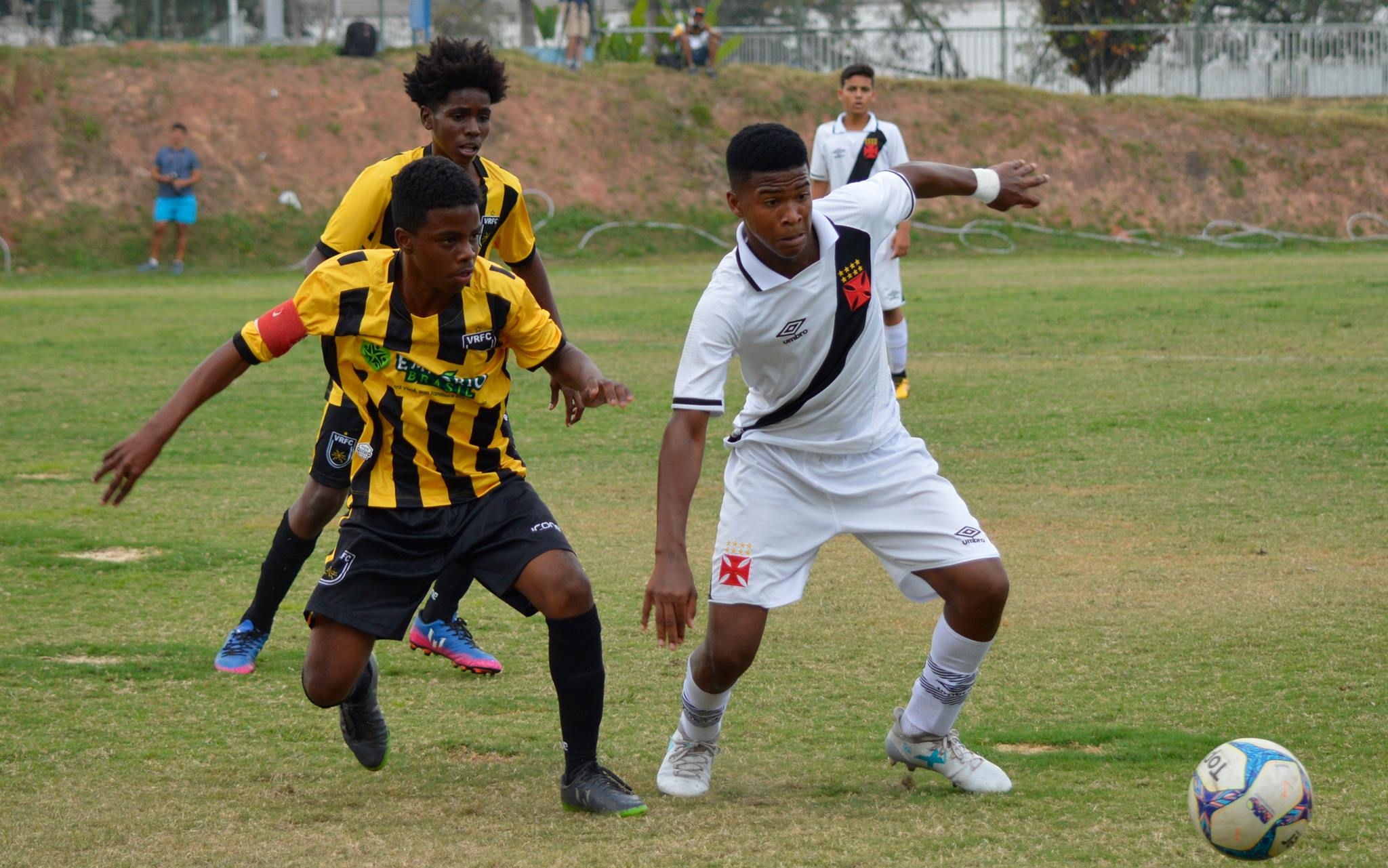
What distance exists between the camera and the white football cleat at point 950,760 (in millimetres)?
4188

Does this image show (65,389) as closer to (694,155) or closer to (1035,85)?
(694,155)

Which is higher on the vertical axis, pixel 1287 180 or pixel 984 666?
pixel 1287 180

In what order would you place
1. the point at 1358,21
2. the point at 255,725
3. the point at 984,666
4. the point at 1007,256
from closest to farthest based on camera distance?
the point at 255,725, the point at 984,666, the point at 1007,256, the point at 1358,21

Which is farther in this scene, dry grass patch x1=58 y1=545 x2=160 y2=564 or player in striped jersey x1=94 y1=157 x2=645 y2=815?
dry grass patch x1=58 y1=545 x2=160 y2=564

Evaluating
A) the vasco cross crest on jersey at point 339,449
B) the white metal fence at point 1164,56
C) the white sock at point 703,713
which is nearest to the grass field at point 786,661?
the white sock at point 703,713

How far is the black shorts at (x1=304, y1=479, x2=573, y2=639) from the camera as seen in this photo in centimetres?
429

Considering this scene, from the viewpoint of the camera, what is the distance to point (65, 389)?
39.8 ft

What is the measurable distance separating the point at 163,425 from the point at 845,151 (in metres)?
8.39

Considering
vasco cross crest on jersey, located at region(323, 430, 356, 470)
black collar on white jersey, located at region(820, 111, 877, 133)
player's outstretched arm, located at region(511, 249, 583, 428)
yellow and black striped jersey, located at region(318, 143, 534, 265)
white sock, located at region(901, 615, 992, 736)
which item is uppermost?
black collar on white jersey, located at region(820, 111, 877, 133)

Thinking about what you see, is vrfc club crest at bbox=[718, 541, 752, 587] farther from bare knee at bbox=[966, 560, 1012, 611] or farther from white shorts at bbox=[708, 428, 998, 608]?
bare knee at bbox=[966, 560, 1012, 611]

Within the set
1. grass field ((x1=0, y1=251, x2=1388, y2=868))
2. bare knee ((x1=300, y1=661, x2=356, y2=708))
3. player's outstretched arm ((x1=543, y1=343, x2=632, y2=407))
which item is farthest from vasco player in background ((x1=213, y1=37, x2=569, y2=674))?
bare knee ((x1=300, y1=661, x2=356, y2=708))

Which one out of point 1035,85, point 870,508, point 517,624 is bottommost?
point 517,624

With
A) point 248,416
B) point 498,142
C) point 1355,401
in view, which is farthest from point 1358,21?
point 248,416

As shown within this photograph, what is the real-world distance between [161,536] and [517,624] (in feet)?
7.64
